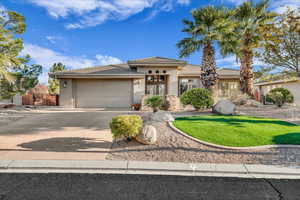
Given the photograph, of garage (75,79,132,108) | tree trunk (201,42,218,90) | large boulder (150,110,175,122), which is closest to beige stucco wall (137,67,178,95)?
garage (75,79,132,108)

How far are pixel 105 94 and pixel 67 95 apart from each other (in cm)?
366

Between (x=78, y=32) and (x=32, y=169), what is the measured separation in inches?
763

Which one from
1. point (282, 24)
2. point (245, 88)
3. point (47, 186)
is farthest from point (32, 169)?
point (245, 88)

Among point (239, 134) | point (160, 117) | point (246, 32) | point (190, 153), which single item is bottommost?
point (190, 153)

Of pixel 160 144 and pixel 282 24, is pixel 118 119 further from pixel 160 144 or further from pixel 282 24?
pixel 282 24

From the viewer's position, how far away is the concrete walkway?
398 centimetres

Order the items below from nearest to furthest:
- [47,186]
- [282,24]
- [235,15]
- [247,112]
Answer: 1. [47,186]
2. [282,24]
3. [247,112]
4. [235,15]

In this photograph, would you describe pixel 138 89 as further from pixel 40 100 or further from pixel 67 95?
pixel 40 100

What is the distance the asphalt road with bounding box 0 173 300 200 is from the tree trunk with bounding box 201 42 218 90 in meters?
10.2

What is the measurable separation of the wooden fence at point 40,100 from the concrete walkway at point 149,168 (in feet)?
60.1

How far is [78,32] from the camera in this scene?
64.6ft

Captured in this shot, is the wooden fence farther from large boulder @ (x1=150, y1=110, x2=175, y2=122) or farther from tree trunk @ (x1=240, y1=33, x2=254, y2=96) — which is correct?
tree trunk @ (x1=240, y1=33, x2=254, y2=96)

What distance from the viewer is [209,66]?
42.9 ft

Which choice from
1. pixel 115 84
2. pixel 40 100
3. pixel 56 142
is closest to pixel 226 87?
pixel 115 84
